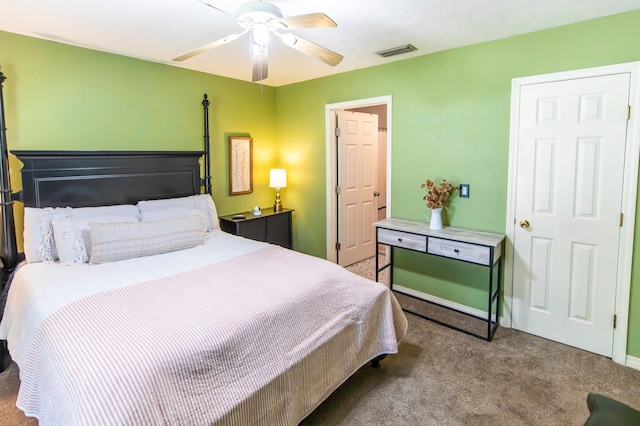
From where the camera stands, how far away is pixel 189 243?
2900 millimetres

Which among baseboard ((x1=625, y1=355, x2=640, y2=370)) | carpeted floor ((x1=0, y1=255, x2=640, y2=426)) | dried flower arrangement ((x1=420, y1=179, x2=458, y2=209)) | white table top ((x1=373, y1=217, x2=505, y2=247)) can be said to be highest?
dried flower arrangement ((x1=420, y1=179, x2=458, y2=209))

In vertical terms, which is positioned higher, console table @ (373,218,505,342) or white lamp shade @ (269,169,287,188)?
white lamp shade @ (269,169,287,188)

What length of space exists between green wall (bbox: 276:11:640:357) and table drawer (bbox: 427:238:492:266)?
40cm

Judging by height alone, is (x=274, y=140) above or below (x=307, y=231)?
above

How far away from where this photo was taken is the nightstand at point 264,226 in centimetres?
393

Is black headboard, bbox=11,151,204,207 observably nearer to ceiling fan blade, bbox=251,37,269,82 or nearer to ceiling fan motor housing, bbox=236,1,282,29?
ceiling fan blade, bbox=251,37,269,82

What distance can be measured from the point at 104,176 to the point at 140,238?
901mm

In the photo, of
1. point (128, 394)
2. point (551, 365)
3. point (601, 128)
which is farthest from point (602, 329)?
point (128, 394)

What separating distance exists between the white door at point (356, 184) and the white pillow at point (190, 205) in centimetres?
163

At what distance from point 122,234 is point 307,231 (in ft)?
8.03

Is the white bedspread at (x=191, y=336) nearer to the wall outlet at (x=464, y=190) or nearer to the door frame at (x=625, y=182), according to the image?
the wall outlet at (x=464, y=190)

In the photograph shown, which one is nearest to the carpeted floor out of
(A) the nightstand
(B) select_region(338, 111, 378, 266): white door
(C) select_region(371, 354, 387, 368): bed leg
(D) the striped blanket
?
(C) select_region(371, 354, 387, 368): bed leg

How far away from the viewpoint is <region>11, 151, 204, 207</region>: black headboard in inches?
110

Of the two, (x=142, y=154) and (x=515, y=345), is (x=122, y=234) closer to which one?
(x=142, y=154)
